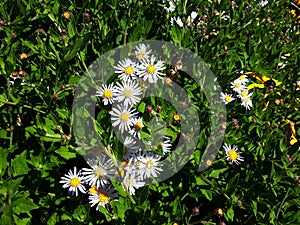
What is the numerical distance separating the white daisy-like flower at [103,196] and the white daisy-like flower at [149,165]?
137 millimetres

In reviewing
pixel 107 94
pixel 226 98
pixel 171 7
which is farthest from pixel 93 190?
pixel 171 7

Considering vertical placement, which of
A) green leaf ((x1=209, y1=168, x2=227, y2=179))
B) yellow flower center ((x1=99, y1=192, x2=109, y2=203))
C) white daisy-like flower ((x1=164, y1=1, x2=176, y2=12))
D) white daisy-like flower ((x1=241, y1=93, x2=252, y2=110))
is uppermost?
white daisy-like flower ((x1=164, y1=1, x2=176, y2=12))

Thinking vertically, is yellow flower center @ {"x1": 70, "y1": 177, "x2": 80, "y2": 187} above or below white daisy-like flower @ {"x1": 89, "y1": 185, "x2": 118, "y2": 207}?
above

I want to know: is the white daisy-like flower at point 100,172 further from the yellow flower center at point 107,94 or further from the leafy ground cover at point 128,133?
the yellow flower center at point 107,94

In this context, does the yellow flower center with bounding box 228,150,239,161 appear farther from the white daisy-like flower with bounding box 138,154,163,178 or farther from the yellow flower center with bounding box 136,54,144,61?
the yellow flower center with bounding box 136,54,144,61

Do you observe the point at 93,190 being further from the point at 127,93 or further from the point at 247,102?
the point at 247,102

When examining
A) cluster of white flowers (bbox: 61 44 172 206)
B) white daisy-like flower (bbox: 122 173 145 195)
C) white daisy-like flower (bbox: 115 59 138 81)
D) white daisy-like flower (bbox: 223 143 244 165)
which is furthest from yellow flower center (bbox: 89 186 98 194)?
white daisy-like flower (bbox: 223 143 244 165)

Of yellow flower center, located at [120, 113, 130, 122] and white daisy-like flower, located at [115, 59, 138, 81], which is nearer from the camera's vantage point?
yellow flower center, located at [120, 113, 130, 122]

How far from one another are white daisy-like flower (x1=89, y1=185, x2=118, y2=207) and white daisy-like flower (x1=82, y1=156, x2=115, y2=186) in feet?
0.10

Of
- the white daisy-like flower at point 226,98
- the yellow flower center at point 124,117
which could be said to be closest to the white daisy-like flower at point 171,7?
the white daisy-like flower at point 226,98

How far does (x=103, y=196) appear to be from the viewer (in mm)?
1492

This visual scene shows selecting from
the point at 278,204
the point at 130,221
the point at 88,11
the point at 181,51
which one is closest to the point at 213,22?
the point at 181,51

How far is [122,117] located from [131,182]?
247mm

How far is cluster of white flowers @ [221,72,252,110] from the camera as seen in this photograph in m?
1.86
